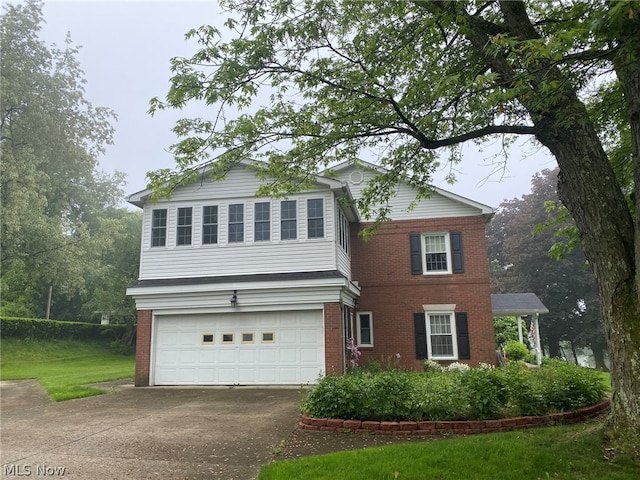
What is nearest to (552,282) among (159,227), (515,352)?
(515,352)

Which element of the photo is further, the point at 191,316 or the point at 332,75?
the point at 191,316

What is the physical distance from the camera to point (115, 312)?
3102 centimetres

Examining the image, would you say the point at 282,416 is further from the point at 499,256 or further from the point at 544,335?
the point at 499,256

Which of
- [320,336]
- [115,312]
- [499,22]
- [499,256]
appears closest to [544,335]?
[499,256]

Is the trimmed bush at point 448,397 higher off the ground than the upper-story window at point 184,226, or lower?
lower

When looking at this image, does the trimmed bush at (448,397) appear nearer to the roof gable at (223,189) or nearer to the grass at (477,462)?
the grass at (477,462)

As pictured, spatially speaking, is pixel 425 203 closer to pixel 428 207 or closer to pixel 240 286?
pixel 428 207

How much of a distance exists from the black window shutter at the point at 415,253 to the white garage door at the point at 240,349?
5360 mm

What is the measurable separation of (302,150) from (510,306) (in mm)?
16619

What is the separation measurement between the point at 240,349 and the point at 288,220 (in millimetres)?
4131

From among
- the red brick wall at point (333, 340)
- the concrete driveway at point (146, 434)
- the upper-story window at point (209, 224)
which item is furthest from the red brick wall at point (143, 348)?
the red brick wall at point (333, 340)

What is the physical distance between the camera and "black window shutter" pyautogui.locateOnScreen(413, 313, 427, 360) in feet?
54.6

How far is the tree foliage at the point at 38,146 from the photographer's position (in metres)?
22.0

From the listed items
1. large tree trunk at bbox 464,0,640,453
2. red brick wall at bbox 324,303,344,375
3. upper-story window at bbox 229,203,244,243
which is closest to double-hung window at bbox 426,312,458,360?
red brick wall at bbox 324,303,344,375
